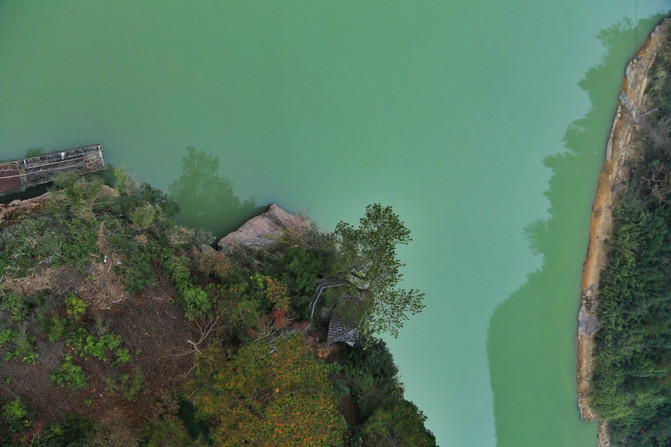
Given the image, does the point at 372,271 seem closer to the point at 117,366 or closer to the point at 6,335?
the point at 117,366

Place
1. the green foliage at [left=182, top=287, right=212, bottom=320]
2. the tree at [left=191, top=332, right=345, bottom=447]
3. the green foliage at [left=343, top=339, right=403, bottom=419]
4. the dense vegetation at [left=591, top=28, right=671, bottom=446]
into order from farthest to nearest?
the dense vegetation at [left=591, top=28, right=671, bottom=446]
the green foliage at [left=343, top=339, right=403, bottom=419]
the green foliage at [left=182, top=287, right=212, bottom=320]
the tree at [left=191, top=332, right=345, bottom=447]

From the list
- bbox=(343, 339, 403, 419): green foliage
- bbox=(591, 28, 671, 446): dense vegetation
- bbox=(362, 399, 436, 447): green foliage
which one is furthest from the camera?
bbox=(591, 28, 671, 446): dense vegetation

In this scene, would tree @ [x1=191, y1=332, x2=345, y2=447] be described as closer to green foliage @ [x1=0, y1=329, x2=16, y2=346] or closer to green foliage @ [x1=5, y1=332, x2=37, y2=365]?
green foliage @ [x1=5, y1=332, x2=37, y2=365]

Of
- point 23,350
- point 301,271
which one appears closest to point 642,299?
point 301,271

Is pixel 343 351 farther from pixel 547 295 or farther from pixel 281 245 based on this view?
pixel 547 295

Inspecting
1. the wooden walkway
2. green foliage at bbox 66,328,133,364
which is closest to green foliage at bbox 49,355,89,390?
green foliage at bbox 66,328,133,364

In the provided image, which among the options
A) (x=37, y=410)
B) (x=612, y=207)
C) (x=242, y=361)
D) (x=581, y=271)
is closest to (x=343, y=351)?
(x=242, y=361)

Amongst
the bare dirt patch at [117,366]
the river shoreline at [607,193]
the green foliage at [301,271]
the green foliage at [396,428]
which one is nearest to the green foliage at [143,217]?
the bare dirt patch at [117,366]

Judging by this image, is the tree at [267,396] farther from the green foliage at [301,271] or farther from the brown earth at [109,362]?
the green foliage at [301,271]
